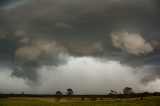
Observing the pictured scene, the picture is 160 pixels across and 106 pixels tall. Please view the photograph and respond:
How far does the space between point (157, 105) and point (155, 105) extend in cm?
100

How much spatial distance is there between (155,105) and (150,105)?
4.53ft

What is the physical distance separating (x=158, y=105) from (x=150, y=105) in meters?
2.42

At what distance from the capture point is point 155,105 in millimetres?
82875

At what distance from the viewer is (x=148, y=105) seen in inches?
3273

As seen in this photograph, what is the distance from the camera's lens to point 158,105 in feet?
268

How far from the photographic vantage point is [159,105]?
269 feet

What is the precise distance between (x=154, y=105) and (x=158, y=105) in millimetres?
1848

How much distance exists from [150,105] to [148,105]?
59 centimetres

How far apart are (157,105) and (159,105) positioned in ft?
2.11

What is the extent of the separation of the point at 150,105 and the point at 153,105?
3.03ft

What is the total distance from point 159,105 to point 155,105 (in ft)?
3.95

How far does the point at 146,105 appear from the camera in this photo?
275 feet

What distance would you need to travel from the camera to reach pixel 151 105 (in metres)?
83.9

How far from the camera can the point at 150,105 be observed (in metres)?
83.2
